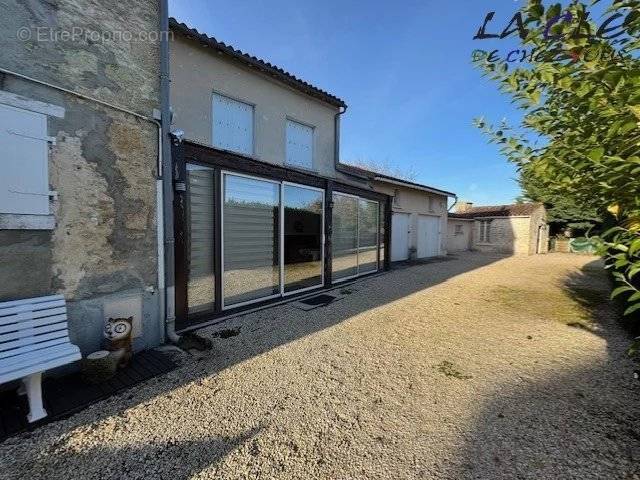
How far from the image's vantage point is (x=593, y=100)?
1.40 meters

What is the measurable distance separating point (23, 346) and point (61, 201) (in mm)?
1388

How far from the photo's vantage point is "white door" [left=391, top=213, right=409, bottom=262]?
12.5 metres

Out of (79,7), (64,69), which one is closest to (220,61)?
(79,7)

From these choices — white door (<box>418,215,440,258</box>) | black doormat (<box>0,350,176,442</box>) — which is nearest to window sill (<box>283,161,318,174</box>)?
black doormat (<box>0,350,176,442</box>)

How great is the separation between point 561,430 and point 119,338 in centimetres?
423

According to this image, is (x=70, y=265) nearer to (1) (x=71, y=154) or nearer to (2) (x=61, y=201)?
(2) (x=61, y=201)

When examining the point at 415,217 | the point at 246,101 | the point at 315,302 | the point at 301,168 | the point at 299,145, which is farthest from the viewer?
the point at 415,217

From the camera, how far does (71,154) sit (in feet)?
9.71

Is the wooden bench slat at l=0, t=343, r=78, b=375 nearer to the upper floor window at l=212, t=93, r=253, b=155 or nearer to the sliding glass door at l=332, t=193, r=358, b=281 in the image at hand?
the upper floor window at l=212, t=93, r=253, b=155

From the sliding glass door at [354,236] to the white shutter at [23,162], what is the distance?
17.7ft

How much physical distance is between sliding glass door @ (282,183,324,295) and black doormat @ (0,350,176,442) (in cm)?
307

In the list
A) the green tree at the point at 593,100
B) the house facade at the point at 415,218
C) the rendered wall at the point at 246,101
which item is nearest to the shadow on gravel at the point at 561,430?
the green tree at the point at 593,100

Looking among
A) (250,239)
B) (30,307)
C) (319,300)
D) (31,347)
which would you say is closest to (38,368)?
(31,347)

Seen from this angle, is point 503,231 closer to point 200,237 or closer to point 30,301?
point 200,237
